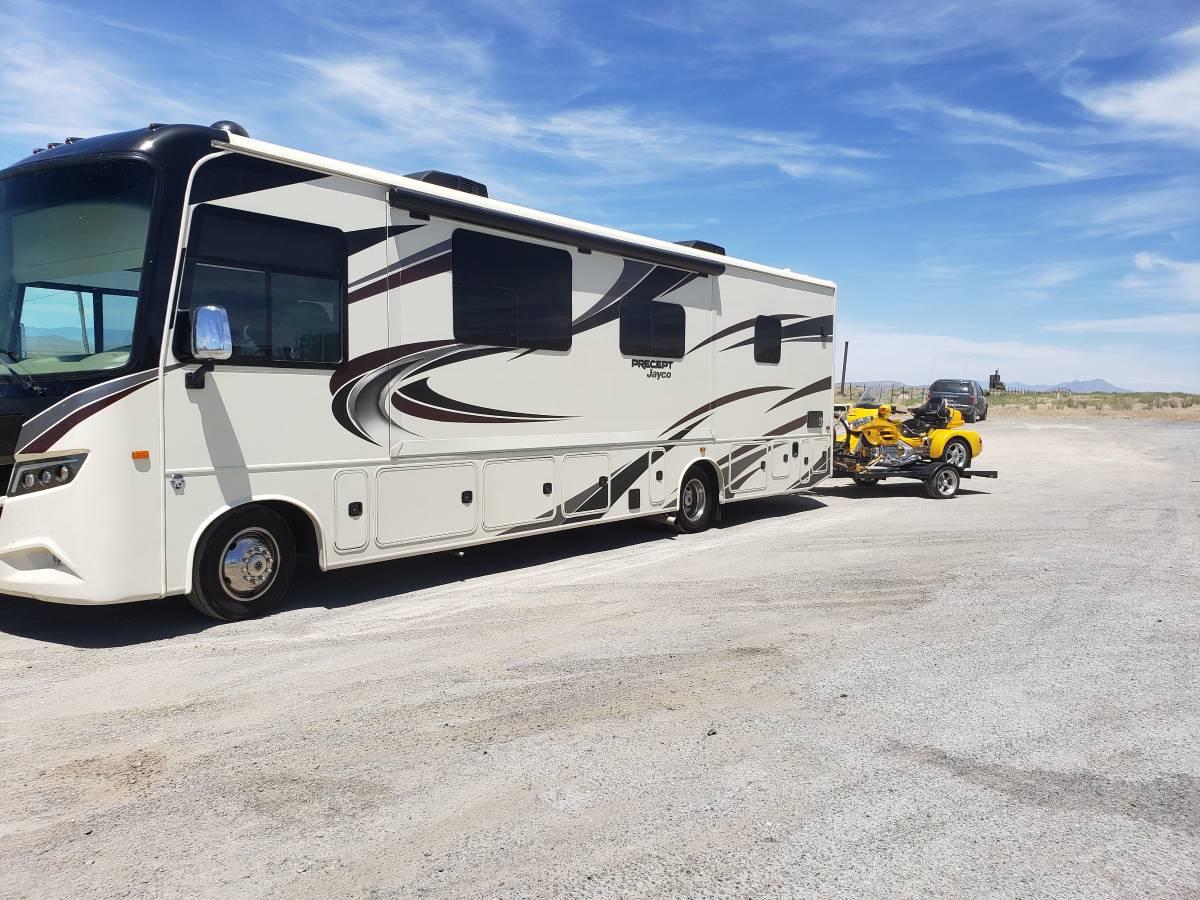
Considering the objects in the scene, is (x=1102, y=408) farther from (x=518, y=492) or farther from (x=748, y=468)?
(x=518, y=492)

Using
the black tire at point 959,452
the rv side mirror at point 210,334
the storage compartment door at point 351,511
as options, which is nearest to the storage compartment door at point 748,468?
the storage compartment door at point 351,511

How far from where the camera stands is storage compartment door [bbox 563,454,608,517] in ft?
27.6

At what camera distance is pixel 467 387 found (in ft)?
24.3

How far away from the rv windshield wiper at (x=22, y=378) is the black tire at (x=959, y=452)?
13116 mm

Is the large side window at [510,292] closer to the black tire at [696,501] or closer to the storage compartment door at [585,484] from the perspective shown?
the storage compartment door at [585,484]

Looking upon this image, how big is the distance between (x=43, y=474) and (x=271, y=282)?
1803 mm

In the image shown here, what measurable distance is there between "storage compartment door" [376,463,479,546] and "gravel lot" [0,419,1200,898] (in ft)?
1.69

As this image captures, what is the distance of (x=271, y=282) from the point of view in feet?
20.0

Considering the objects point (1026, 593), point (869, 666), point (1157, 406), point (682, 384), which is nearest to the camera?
point (869, 666)

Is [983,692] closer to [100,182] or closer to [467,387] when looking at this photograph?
[467,387]

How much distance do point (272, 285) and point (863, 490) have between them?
11360 mm

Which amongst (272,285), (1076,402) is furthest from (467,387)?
(1076,402)

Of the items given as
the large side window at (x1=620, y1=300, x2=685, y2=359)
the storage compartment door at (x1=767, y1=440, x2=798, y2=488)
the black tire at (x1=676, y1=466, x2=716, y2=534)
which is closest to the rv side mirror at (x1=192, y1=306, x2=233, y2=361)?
the large side window at (x1=620, y1=300, x2=685, y2=359)

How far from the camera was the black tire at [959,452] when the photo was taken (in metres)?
15.2
